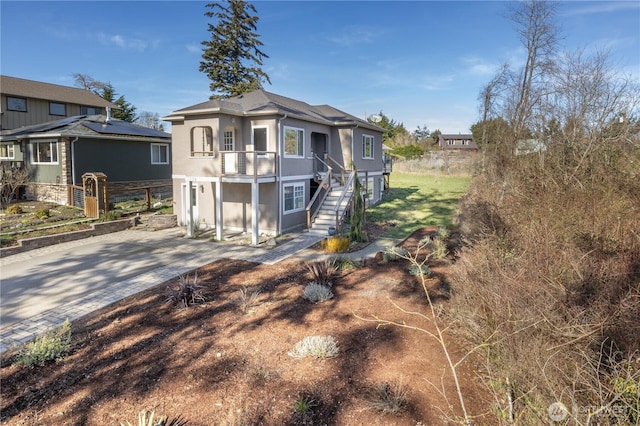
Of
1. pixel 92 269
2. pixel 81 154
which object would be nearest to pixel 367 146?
pixel 92 269

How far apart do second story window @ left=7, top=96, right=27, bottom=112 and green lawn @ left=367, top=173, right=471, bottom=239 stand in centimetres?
2850

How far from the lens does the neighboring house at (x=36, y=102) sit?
27641 millimetres

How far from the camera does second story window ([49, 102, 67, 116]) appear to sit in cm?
3039

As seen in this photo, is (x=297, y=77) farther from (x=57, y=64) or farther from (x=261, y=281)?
(x=261, y=281)

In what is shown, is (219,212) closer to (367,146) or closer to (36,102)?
(367,146)

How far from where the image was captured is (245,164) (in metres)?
14.7

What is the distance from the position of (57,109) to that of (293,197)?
2702 cm

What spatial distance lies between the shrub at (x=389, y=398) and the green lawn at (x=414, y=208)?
10.3m

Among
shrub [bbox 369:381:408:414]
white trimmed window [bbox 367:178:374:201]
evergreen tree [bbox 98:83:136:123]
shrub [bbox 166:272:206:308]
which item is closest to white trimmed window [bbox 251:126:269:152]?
white trimmed window [bbox 367:178:374:201]

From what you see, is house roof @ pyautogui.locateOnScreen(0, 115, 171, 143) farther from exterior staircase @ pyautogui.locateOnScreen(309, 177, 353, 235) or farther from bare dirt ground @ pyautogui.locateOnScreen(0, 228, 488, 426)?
bare dirt ground @ pyautogui.locateOnScreen(0, 228, 488, 426)

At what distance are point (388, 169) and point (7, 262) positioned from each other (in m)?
22.3

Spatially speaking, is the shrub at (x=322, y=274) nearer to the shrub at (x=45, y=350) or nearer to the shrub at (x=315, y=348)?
the shrub at (x=315, y=348)

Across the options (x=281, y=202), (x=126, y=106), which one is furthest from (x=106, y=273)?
(x=126, y=106)

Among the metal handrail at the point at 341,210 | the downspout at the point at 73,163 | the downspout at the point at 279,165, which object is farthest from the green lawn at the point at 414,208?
the downspout at the point at 73,163
